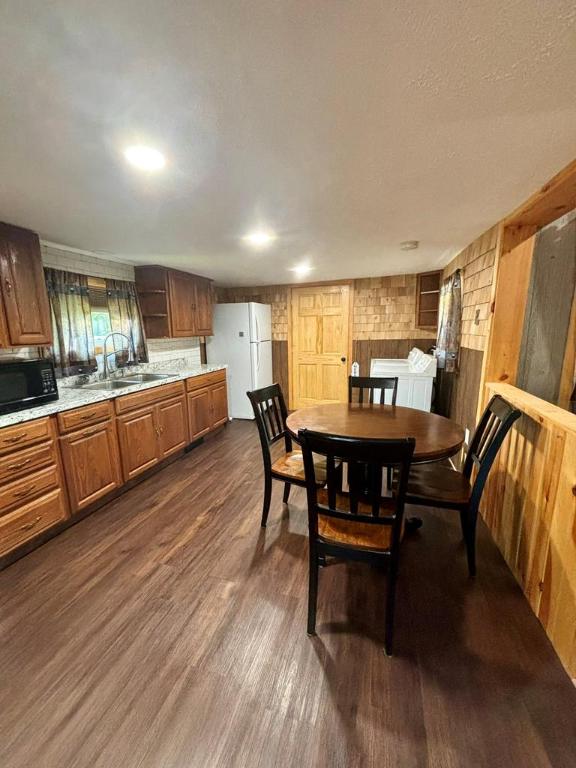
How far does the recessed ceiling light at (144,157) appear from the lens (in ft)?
4.10

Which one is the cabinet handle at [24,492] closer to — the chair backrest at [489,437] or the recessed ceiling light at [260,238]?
the recessed ceiling light at [260,238]

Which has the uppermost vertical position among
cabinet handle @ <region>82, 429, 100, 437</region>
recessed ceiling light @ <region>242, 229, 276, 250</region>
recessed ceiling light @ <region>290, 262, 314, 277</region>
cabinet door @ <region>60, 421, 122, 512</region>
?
recessed ceiling light @ <region>290, 262, 314, 277</region>

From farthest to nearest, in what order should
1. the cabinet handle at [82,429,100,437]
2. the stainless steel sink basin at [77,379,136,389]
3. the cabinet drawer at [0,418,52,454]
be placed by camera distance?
the stainless steel sink basin at [77,379,136,389], the cabinet handle at [82,429,100,437], the cabinet drawer at [0,418,52,454]

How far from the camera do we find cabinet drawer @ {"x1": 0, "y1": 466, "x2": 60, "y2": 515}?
1.84 metres

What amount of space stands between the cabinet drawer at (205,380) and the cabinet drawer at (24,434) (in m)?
1.53

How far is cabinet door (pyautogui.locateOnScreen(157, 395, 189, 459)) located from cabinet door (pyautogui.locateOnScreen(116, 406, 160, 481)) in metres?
0.08

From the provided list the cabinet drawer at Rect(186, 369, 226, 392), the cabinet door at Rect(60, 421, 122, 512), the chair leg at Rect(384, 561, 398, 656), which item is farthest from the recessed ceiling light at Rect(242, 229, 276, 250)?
the chair leg at Rect(384, 561, 398, 656)

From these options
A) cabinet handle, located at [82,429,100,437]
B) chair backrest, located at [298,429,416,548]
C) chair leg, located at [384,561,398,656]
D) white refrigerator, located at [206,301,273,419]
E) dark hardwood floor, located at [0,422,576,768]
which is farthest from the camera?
white refrigerator, located at [206,301,273,419]

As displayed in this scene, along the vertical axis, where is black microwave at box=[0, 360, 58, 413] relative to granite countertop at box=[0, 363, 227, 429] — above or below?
above

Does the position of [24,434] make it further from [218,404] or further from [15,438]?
[218,404]

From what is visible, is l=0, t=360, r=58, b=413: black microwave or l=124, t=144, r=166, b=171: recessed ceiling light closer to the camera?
l=124, t=144, r=166, b=171: recessed ceiling light

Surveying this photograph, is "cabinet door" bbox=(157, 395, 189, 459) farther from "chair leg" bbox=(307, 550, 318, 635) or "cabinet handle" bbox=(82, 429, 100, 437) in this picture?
"chair leg" bbox=(307, 550, 318, 635)

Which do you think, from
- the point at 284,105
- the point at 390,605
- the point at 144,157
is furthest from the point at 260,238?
the point at 390,605

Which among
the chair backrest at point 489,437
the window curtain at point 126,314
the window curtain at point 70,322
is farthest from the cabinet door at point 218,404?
the chair backrest at point 489,437
